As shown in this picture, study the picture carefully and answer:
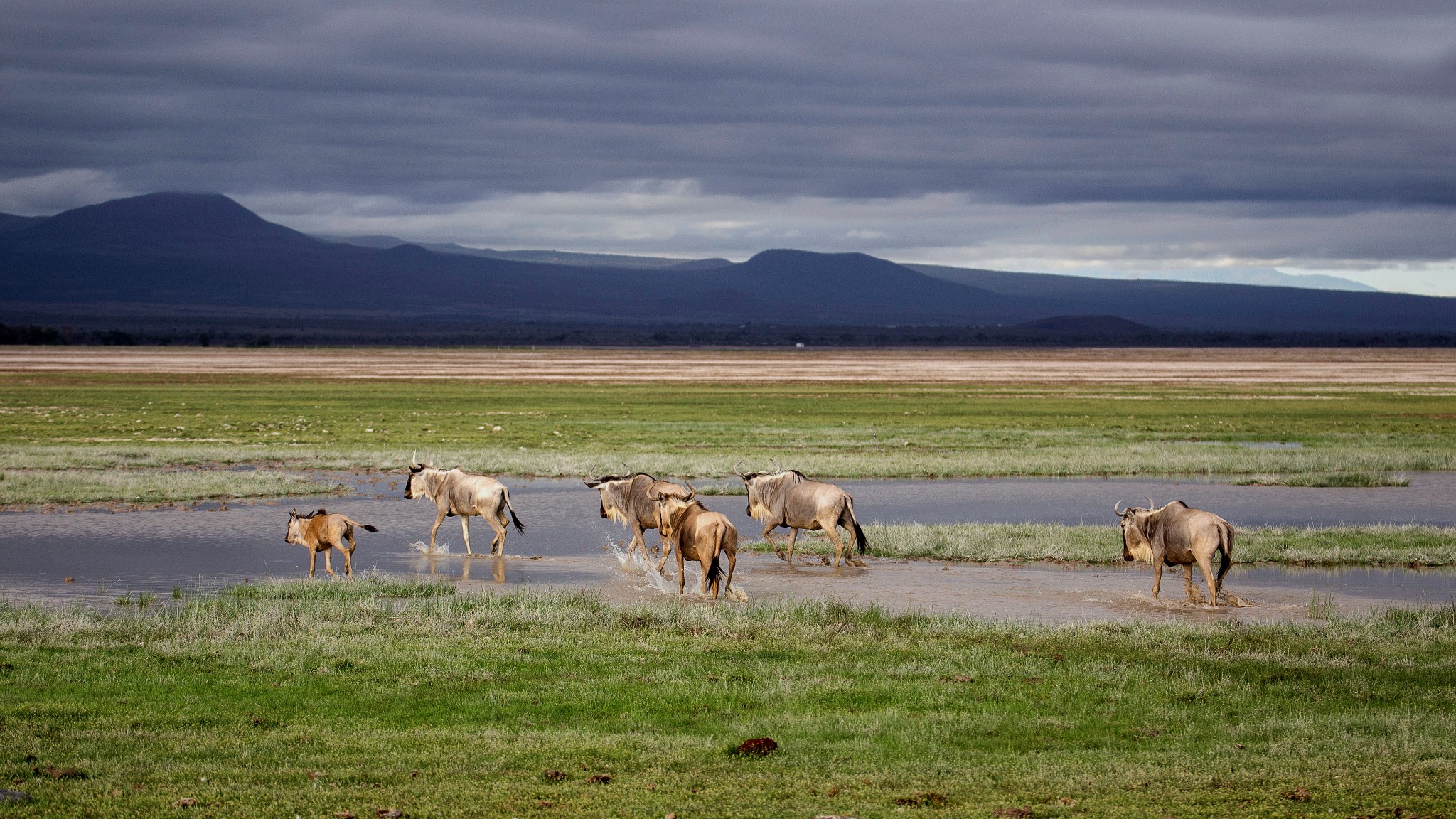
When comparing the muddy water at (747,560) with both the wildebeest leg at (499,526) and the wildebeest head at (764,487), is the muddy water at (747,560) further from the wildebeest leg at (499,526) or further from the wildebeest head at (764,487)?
the wildebeest head at (764,487)

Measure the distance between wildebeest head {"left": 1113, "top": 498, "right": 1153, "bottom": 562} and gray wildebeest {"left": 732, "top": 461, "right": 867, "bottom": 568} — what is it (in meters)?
3.67

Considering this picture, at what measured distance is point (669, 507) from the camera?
60.9 ft

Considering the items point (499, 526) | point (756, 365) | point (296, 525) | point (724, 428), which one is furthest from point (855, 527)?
point (756, 365)

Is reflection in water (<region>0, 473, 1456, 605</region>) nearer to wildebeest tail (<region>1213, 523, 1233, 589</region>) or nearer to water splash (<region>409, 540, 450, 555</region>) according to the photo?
water splash (<region>409, 540, 450, 555</region>)

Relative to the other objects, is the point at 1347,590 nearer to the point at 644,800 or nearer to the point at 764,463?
the point at 644,800

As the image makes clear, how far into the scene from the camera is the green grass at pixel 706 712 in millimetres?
9266

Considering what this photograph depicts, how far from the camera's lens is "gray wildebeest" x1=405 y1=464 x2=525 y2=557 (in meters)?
21.7

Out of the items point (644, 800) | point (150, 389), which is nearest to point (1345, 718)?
point (644, 800)

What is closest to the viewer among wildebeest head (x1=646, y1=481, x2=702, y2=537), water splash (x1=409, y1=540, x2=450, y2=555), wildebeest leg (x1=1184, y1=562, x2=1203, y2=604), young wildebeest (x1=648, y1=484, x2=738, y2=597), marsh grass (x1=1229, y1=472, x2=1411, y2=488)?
young wildebeest (x1=648, y1=484, x2=738, y2=597)

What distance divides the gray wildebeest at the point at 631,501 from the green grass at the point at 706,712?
4281mm

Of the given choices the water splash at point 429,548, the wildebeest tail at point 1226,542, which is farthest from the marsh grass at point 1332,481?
the water splash at point 429,548

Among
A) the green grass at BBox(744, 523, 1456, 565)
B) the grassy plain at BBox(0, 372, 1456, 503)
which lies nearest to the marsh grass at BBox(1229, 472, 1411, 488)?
the grassy plain at BBox(0, 372, 1456, 503)

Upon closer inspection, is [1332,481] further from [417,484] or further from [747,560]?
[417,484]

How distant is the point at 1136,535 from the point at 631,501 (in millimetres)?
7232
